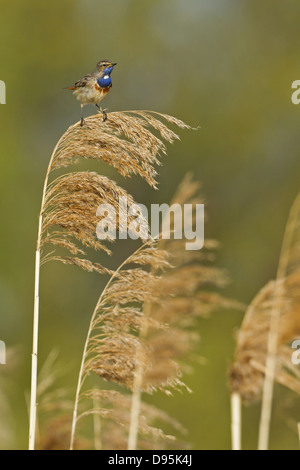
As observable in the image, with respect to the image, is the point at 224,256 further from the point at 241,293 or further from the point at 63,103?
the point at 63,103

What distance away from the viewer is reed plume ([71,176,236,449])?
3.03m

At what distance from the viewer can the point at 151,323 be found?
120 inches

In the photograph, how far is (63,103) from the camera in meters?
12.6

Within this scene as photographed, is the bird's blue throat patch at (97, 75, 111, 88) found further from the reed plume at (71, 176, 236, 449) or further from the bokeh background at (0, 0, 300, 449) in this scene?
the bokeh background at (0, 0, 300, 449)

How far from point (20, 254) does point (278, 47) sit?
623 centimetres

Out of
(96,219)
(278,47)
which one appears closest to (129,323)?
(96,219)
